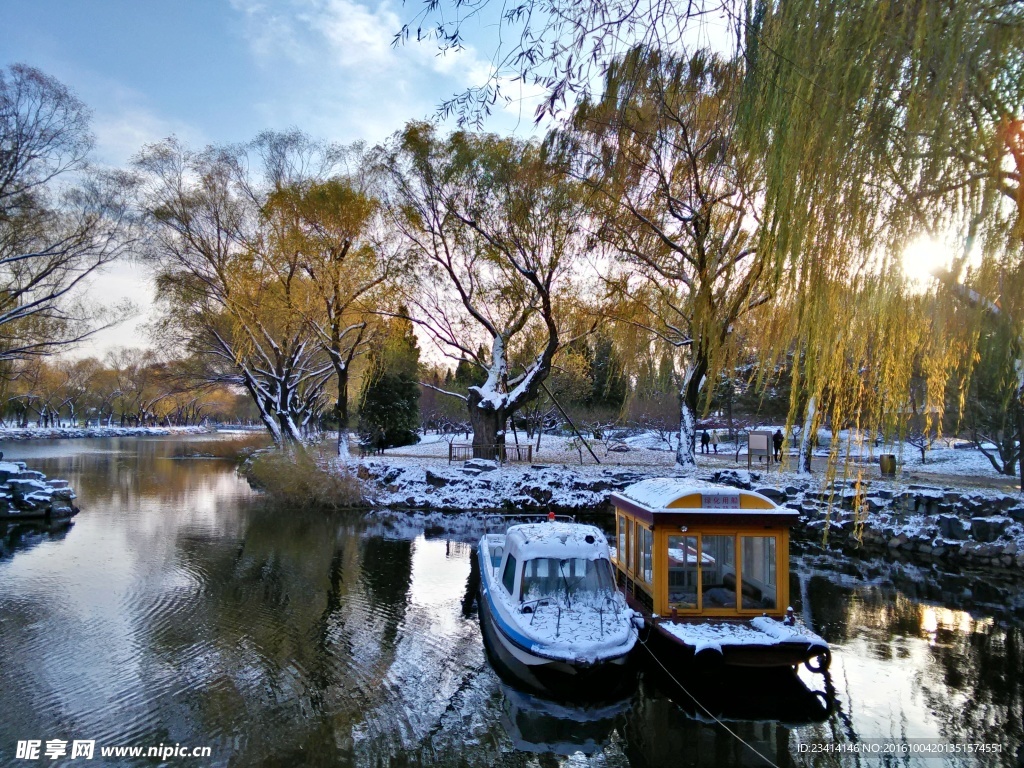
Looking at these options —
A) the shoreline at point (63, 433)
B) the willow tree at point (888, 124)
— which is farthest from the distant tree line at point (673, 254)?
the shoreline at point (63, 433)

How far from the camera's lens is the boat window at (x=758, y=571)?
10070 mm

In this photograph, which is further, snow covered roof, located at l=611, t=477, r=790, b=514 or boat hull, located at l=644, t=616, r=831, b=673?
snow covered roof, located at l=611, t=477, r=790, b=514

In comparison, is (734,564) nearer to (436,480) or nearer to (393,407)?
(436,480)

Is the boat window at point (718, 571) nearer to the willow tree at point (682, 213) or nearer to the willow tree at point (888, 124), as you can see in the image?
the willow tree at point (682, 213)

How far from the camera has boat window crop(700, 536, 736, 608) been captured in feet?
34.0

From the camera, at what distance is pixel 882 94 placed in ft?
13.7

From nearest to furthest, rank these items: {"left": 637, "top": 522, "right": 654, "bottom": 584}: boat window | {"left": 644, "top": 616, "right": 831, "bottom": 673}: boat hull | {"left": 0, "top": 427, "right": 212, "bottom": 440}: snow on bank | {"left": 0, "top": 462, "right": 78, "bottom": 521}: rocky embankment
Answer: {"left": 644, "top": 616, "right": 831, "bottom": 673}: boat hull, {"left": 637, "top": 522, "right": 654, "bottom": 584}: boat window, {"left": 0, "top": 462, "right": 78, "bottom": 521}: rocky embankment, {"left": 0, "top": 427, "right": 212, "bottom": 440}: snow on bank

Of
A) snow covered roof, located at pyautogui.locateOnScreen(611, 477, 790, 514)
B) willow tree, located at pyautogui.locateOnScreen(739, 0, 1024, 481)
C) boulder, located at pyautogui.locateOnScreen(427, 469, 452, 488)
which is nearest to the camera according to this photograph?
willow tree, located at pyautogui.locateOnScreen(739, 0, 1024, 481)

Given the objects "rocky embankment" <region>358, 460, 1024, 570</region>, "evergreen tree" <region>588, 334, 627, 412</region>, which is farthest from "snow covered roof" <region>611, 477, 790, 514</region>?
"evergreen tree" <region>588, 334, 627, 412</region>

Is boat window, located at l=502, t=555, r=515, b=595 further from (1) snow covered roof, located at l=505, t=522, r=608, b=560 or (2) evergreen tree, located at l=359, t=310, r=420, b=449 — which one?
(2) evergreen tree, located at l=359, t=310, r=420, b=449

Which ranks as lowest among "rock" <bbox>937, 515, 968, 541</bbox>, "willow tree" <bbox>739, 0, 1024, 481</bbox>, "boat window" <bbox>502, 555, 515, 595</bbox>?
"rock" <bbox>937, 515, 968, 541</bbox>

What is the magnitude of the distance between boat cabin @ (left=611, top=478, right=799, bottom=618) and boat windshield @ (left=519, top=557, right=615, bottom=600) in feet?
2.94

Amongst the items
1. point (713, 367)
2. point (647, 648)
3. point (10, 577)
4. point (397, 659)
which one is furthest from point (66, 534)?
point (713, 367)

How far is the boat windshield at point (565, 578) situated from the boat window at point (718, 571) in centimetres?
166
